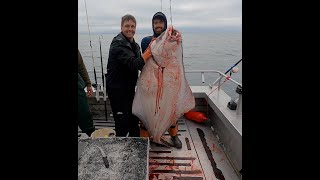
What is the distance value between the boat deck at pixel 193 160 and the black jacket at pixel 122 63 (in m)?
1.14

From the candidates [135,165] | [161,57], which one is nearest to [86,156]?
[135,165]

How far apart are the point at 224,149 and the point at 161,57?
6.05 feet

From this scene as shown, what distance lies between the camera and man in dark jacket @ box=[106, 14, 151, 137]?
3.26 meters

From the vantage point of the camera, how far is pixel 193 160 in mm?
3650

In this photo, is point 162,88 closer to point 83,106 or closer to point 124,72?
point 124,72

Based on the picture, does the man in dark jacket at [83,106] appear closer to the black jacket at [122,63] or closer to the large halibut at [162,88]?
the black jacket at [122,63]

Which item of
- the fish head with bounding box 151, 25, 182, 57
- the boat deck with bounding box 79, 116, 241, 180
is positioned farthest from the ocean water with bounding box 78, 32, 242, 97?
the boat deck with bounding box 79, 116, 241, 180

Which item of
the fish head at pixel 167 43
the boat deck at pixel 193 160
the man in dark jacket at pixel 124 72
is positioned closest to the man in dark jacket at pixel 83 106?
the man in dark jacket at pixel 124 72

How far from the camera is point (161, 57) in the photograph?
3062mm
